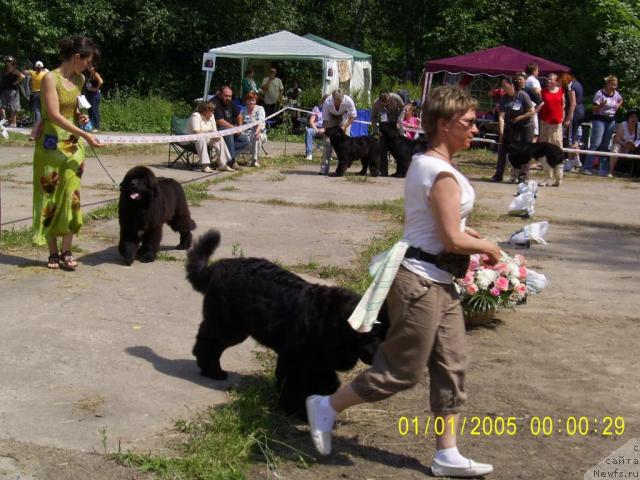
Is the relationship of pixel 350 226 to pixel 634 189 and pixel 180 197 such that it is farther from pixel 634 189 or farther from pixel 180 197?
pixel 634 189

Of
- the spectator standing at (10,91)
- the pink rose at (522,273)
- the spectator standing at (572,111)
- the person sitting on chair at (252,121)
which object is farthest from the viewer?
the spectator standing at (10,91)

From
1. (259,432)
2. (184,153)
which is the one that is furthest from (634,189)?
(259,432)

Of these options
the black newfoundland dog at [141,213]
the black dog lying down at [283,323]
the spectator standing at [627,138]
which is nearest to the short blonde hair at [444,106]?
the black dog lying down at [283,323]

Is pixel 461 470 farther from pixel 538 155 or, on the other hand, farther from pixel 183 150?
pixel 183 150

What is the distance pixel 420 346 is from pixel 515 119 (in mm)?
12330

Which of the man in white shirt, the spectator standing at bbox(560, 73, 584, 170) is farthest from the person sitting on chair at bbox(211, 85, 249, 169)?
the spectator standing at bbox(560, 73, 584, 170)

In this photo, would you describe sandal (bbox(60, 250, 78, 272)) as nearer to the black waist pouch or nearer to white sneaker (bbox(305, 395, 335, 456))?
white sneaker (bbox(305, 395, 335, 456))

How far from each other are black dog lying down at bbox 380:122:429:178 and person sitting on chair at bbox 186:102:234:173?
306 centimetres

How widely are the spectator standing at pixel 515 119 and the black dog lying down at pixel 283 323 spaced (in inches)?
441

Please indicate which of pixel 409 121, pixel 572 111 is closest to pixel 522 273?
pixel 572 111

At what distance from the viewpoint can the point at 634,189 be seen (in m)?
15.5

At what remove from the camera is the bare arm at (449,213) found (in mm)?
3600

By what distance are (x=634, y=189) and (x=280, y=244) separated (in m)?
9.21

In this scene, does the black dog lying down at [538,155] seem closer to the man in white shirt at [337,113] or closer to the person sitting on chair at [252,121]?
the man in white shirt at [337,113]
